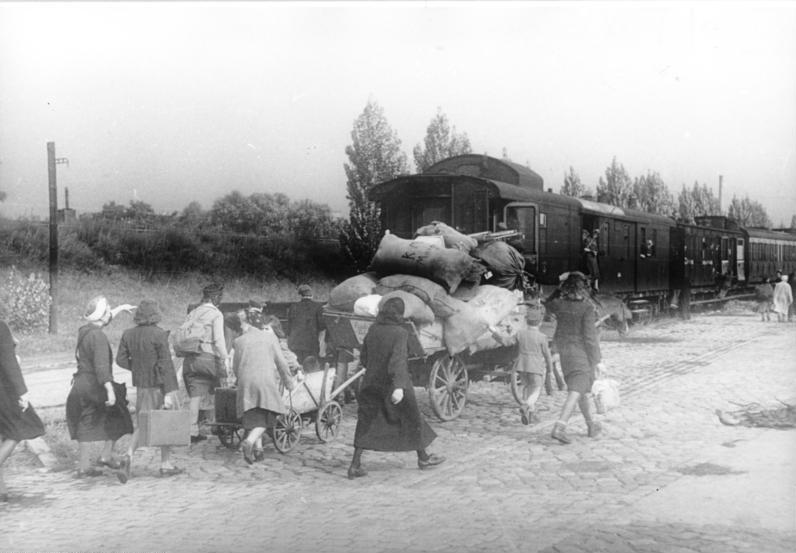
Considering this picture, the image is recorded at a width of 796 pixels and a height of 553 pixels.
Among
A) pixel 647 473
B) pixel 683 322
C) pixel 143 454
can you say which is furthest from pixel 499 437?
pixel 683 322

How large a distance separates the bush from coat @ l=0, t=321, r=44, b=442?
12.6 metres

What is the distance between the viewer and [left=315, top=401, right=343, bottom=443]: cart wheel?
8398 mm

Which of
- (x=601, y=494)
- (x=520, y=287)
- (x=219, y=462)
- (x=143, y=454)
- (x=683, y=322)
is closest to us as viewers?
(x=601, y=494)

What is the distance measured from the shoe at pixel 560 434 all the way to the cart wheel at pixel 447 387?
1.50m

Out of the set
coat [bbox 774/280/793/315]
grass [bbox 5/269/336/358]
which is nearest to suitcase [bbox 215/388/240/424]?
grass [bbox 5/269/336/358]

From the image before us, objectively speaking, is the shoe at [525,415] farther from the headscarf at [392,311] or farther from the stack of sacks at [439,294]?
the headscarf at [392,311]

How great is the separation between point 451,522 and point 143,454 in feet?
12.8

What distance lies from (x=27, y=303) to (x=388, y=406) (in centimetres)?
1405

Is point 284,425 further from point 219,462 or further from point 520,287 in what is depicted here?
point 520,287

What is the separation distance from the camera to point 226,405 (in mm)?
7922

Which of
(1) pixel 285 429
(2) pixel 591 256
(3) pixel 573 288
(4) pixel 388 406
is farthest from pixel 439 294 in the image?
(2) pixel 591 256

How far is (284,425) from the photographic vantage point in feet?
26.3

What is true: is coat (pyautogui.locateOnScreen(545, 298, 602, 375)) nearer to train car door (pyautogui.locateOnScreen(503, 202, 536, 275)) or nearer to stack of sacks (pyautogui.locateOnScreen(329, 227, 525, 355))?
stack of sacks (pyautogui.locateOnScreen(329, 227, 525, 355))

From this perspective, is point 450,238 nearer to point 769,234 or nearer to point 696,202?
point 769,234
